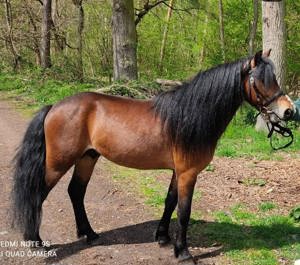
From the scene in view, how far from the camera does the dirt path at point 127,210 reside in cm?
434

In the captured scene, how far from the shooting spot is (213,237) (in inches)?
189

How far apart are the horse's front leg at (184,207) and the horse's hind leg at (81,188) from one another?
94 centimetres

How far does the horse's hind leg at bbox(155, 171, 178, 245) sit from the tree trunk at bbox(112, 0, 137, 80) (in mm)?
8780

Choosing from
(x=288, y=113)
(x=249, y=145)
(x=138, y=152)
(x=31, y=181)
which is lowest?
(x=249, y=145)

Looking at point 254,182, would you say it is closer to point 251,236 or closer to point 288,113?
point 251,236

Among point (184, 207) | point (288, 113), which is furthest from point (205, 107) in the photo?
point (184, 207)

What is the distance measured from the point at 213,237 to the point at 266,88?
1.78m

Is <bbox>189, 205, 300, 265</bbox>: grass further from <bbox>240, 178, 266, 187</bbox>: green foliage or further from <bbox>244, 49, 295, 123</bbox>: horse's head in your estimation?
<bbox>244, 49, 295, 123</bbox>: horse's head

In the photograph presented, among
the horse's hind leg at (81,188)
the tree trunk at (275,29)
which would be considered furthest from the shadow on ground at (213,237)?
the tree trunk at (275,29)

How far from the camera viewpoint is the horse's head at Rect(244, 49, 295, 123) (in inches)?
150

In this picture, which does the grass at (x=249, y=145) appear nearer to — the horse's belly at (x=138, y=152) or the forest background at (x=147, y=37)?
the horse's belly at (x=138, y=152)

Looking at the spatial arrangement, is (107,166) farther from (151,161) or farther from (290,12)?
(290,12)

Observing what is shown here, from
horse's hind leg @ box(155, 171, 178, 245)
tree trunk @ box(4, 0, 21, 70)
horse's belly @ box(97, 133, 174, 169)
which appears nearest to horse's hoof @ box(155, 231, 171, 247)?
horse's hind leg @ box(155, 171, 178, 245)

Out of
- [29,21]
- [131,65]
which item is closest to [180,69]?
[131,65]
